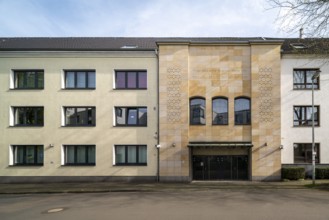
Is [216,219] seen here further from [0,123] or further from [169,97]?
[0,123]

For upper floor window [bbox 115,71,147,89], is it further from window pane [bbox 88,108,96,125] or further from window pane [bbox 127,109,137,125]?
window pane [bbox 88,108,96,125]

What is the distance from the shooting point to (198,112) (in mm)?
21219

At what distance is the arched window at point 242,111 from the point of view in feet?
69.4

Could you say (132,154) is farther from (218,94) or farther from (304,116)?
(304,116)

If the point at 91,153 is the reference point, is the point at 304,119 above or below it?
above

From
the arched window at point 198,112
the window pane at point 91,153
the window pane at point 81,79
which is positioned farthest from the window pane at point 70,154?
the arched window at point 198,112

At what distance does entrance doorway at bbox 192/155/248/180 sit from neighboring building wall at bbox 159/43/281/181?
1.74 feet

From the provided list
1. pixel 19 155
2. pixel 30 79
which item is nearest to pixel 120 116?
pixel 30 79

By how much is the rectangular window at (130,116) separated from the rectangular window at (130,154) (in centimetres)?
180

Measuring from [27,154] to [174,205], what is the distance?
570 inches

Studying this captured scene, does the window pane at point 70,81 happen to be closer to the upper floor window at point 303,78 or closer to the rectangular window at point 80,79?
the rectangular window at point 80,79

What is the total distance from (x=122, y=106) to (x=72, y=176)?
21.6 feet

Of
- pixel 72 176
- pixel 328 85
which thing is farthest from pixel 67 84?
pixel 328 85

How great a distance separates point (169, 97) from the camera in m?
21.0
